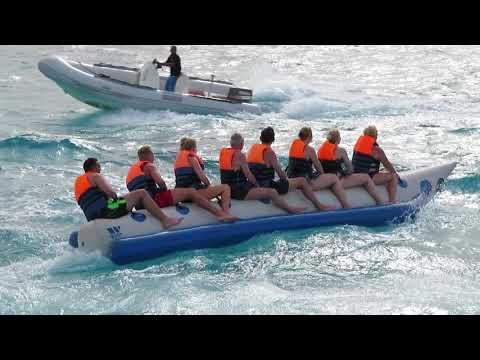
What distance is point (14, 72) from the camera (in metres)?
14.9

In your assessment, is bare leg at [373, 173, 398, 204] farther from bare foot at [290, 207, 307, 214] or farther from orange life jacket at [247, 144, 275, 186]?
orange life jacket at [247, 144, 275, 186]

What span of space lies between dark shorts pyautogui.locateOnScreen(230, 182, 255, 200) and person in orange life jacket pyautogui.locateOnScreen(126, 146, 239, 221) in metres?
0.23

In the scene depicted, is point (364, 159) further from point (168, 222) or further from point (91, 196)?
point (91, 196)

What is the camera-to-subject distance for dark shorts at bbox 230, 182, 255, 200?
261 inches

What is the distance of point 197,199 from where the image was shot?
6414 mm

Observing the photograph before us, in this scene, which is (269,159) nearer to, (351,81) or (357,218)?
(357,218)

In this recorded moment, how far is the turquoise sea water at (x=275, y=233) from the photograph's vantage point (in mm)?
5508

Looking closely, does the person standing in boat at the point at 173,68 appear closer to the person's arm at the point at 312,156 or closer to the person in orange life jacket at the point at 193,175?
the person's arm at the point at 312,156

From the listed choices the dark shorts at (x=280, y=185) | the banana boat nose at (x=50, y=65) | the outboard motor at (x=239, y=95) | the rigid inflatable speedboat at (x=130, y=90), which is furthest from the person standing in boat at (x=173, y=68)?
the dark shorts at (x=280, y=185)

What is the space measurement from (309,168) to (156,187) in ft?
5.03

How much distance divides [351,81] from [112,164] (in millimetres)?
6747

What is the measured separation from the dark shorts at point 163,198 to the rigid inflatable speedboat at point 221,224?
69 mm

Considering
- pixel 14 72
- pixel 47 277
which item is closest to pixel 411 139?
pixel 47 277

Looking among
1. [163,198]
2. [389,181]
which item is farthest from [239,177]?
[389,181]
